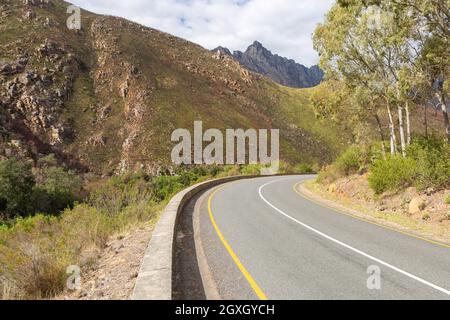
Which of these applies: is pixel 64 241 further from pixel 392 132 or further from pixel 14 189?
pixel 14 189

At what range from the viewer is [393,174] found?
18.3m

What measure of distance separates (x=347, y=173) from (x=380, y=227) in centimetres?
1416

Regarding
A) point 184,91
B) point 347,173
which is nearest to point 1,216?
point 347,173

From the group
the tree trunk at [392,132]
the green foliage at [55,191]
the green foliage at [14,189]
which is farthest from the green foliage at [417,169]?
the green foliage at [14,189]

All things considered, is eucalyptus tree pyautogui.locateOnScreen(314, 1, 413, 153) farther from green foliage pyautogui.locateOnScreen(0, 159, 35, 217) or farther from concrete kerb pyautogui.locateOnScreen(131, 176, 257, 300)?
green foliage pyautogui.locateOnScreen(0, 159, 35, 217)

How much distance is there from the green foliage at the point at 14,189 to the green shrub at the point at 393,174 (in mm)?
35066

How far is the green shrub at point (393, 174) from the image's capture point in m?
17.8

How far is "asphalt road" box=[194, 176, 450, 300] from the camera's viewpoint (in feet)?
21.3

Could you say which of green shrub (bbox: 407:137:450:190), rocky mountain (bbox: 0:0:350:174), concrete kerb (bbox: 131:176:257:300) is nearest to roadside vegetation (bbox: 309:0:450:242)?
green shrub (bbox: 407:137:450:190)

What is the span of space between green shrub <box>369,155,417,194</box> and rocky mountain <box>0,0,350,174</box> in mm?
42502

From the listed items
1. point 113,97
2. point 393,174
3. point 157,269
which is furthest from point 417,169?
point 113,97

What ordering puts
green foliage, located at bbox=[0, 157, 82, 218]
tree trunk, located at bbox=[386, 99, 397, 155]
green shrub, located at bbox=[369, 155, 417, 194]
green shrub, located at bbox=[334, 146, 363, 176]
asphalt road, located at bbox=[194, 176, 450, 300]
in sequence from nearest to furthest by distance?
asphalt road, located at bbox=[194, 176, 450, 300] < green shrub, located at bbox=[369, 155, 417, 194] < tree trunk, located at bbox=[386, 99, 397, 155] < green shrub, located at bbox=[334, 146, 363, 176] < green foliage, located at bbox=[0, 157, 82, 218]

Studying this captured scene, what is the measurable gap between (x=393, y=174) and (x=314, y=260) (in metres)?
11.7

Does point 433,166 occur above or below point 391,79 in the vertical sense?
below
